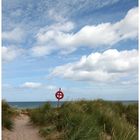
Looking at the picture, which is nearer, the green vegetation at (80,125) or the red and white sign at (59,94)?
the green vegetation at (80,125)

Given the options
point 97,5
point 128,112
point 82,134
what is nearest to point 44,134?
point 82,134

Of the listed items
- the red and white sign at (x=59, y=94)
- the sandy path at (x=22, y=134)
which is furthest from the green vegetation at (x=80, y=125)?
the red and white sign at (x=59, y=94)

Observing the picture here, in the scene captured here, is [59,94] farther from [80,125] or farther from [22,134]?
[80,125]

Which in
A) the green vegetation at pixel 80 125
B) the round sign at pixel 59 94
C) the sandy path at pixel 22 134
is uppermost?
the round sign at pixel 59 94

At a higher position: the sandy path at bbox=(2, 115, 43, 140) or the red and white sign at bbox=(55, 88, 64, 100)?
the red and white sign at bbox=(55, 88, 64, 100)

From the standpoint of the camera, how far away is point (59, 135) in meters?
7.51

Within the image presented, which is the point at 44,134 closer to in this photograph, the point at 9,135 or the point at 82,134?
the point at 9,135

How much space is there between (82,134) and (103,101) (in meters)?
6.80

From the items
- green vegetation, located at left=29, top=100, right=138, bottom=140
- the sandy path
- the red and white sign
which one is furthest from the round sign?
the sandy path

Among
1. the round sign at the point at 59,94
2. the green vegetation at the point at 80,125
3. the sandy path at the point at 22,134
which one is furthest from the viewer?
the round sign at the point at 59,94

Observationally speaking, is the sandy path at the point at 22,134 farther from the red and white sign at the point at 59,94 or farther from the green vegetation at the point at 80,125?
the red and white sign at the point at 59,94

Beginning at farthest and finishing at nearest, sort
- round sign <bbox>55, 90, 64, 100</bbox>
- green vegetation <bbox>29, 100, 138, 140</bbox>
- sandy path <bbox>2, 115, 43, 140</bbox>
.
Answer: round sign <bbox>55, 90, 64, 100</bbox>, sandy path <bbox>2, 115, 43, 140</bbox>, green vegetation <bbox>29, 100, 138, 140</bbox>

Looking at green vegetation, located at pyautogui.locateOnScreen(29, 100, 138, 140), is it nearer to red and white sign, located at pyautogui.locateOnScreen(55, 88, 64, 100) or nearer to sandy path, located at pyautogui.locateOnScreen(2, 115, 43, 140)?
sandy path, located at pyautogui.locateOnScreen(2, 115, 43, 140)

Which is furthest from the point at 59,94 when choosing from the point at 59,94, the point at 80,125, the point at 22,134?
the point at 80,125
